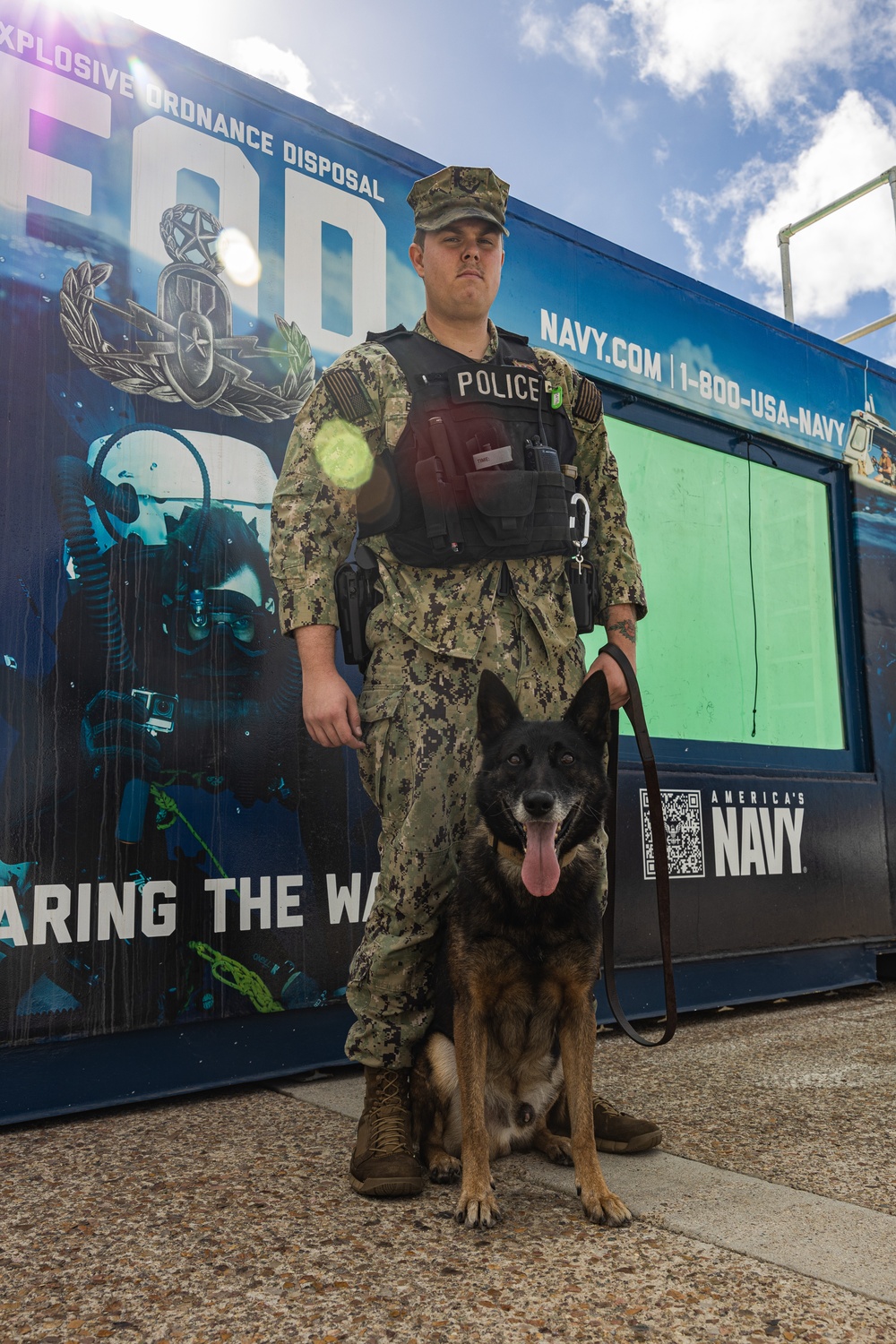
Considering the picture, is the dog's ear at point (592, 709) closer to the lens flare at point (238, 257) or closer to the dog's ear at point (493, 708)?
the dog's ear at point (493, 708)

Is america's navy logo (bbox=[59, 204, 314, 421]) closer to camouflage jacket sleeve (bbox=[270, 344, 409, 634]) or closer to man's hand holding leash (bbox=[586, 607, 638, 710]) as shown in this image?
camouflage jacket sleeve (bbox=[270, 344, 409, 634])

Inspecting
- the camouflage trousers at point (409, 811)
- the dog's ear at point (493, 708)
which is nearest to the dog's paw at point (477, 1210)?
the camouflage trousers at point (409, 811)

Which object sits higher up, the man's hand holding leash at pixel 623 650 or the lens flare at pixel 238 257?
the lens flare at pixel 238 257

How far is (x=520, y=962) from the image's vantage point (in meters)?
2.02

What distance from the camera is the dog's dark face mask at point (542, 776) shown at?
1.99 meters

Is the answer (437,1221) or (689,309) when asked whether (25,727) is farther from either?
(689,309)

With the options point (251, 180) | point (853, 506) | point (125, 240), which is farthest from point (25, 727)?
point (853, 506)

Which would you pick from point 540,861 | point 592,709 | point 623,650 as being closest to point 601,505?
point 623,650

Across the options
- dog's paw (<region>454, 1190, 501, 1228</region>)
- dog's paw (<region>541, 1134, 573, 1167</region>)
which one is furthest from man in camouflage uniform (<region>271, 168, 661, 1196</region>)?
dog's paw (<region>454, 1190, 501, 1228</region>)

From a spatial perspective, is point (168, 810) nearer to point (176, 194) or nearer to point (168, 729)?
point (168, 729)

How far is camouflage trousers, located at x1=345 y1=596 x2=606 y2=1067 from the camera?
2.23 m

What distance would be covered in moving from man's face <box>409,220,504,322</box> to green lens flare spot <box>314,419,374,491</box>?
17.2 inches

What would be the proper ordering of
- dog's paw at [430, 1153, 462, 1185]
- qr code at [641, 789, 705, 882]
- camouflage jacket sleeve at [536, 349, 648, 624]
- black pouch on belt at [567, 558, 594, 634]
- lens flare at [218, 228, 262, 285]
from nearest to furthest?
dog's paw at [430, 1153, 462, 1185] < black pouch on belt at [567, 558, 594, 634] < camouflage jacket sleeve at [536, 349, 648, 624] < lens flare at [218, 228, 262, 285] < qr code at [641, 789, 705, 882]

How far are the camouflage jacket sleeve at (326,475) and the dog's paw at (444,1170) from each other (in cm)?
130
